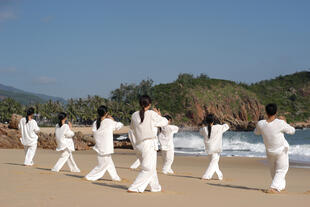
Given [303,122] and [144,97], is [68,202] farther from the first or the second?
[303,122]

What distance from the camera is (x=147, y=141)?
7000 millimetres

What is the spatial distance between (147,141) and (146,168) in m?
0.45

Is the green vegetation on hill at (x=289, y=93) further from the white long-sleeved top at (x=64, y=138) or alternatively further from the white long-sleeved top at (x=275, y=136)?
the white long-sleeved top at (x=275, y=136)

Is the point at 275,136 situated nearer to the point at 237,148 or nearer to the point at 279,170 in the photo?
the point at 279,170

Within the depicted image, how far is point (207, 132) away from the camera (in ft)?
33.6

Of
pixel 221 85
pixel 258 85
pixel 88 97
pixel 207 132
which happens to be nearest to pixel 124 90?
pixel 88 97

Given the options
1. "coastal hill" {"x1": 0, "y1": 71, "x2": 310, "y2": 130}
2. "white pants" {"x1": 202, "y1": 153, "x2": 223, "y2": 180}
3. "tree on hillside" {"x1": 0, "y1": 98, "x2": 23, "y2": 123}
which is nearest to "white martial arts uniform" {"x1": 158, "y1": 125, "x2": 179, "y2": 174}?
"white pants" {"x1": 202, "y1": 153, "x2": 223, "y2": 180}

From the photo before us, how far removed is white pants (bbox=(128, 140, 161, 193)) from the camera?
6.83 meters

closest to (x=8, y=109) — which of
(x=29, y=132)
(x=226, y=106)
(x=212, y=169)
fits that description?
(x=226, y=106)

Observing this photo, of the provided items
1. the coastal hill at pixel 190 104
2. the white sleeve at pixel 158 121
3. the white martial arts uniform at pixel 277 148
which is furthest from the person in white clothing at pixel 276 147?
the coastal hill at pixel 190 104

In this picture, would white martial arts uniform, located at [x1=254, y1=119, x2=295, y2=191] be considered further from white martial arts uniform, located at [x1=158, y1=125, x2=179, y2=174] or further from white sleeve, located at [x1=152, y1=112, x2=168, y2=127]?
white martial arts uniform, located at [x1=158, y1=125, x2=179, y2=174]

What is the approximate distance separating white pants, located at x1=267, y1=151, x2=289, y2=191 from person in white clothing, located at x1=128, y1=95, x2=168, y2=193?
2146 millimetres

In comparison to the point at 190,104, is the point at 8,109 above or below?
below

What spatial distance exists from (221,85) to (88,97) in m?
34.1
